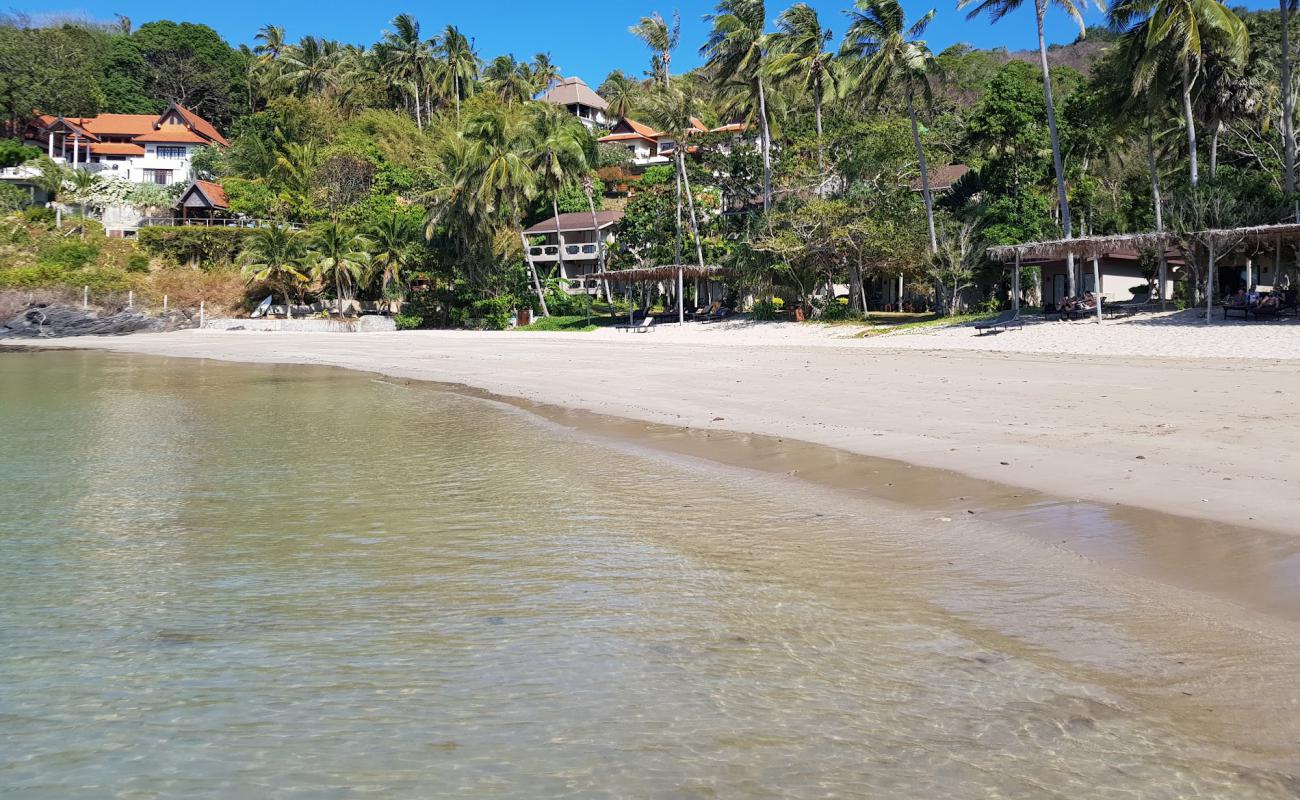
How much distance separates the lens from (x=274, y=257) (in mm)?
46562

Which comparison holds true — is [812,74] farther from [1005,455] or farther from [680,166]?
[1005,455]

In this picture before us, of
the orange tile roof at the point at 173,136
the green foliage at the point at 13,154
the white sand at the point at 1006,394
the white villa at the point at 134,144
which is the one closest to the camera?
the white sand at the point at 1006,394

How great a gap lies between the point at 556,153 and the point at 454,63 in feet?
112

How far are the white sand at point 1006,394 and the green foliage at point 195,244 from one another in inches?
1039

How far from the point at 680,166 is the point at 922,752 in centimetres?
3876

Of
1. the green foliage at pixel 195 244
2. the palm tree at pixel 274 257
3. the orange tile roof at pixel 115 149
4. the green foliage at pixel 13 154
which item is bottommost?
the palm tree at pixel 274 257

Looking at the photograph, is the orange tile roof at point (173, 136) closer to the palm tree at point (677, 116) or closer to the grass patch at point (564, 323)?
the grass patch at point (564, 323)

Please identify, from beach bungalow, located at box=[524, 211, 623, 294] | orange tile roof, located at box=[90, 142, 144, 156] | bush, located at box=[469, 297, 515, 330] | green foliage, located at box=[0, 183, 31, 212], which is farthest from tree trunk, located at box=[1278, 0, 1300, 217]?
orange tile roof, located at box=[90, 142, 144, 156]

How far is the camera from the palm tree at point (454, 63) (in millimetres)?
70188

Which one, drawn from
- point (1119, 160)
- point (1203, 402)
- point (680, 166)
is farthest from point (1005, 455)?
point (1119, 160)

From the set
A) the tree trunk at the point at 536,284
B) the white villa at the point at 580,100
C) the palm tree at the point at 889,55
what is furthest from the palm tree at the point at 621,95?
the palm tree at the point at 889,55

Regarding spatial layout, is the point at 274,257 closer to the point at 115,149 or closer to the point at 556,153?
the point at 556,153

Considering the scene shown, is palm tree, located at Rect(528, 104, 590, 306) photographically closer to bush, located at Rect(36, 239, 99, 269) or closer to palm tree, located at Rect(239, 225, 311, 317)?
palm tree, located at Rect(239, 225, 311, 317)

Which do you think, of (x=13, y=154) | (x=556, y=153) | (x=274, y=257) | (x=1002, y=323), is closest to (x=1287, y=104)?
(x=1002, y=323)
